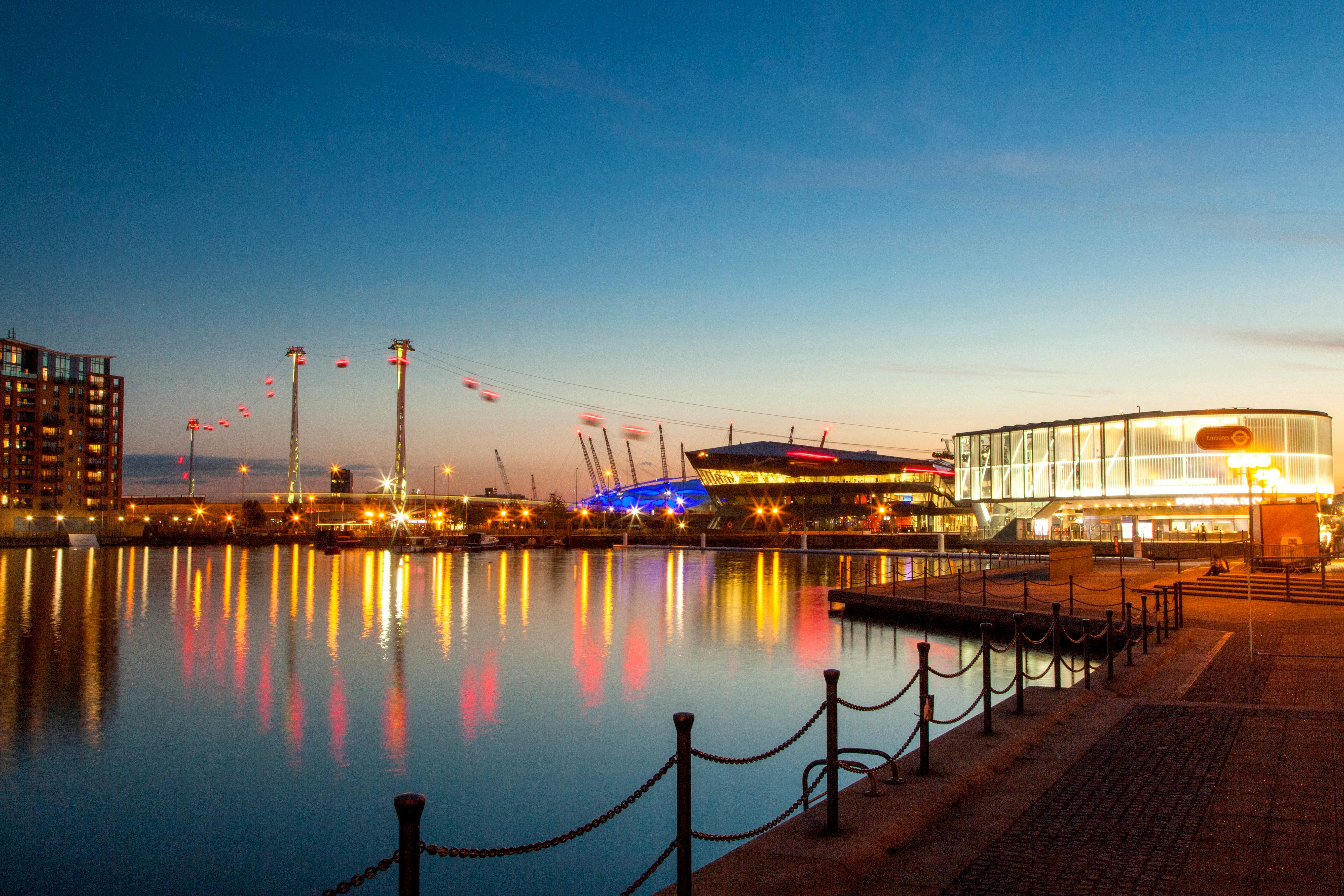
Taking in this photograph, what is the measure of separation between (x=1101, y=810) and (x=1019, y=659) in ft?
13.6

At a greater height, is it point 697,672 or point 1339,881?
point 1339,881

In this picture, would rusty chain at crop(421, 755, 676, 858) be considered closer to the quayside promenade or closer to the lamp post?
the quayside promenade

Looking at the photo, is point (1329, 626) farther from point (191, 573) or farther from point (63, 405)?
point (63, 405)

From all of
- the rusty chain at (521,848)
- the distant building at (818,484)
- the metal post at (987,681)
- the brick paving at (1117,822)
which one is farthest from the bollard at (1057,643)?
the distant building at (818,484)

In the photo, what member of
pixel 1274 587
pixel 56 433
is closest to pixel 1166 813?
pixel 1274 587

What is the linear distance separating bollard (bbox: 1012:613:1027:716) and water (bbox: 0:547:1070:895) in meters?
3.37

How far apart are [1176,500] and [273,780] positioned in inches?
3580

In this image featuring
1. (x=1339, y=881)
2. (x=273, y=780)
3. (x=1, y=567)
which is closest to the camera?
(x=1339, y=881)

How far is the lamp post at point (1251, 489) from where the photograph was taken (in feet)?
64.0

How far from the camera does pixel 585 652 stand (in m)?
31.1

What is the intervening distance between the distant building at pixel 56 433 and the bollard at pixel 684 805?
636ft

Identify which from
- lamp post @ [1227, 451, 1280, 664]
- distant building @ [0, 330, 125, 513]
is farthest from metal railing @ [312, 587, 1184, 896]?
distant building @ [0, 330, 125, 513]

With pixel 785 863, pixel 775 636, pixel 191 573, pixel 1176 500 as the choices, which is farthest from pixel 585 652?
pixel 1176 500

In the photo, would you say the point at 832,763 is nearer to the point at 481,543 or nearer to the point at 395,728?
the point at 395,728
